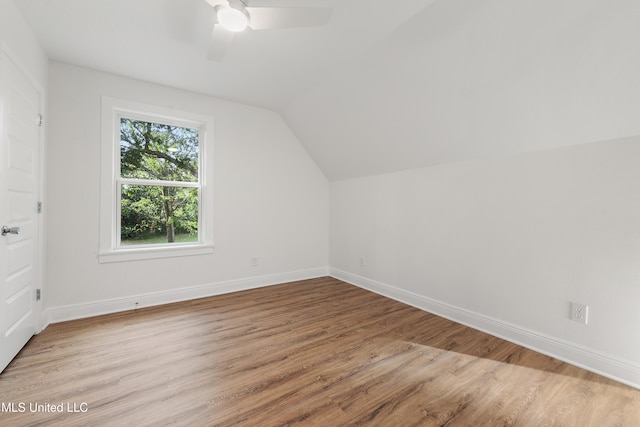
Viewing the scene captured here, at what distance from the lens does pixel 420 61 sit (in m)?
2.22

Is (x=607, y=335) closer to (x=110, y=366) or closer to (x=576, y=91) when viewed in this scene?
(x=576, y=91)

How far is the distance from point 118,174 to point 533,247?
13.1 feet

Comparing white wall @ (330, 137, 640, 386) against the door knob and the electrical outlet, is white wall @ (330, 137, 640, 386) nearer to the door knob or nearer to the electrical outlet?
the electrical outlet

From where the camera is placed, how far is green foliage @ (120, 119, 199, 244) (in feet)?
10.0

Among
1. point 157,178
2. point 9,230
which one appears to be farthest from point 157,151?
point 9,230

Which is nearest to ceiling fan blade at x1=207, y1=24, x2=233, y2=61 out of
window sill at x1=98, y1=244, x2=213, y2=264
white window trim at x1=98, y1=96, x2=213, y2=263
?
white window trim at x1=98, y1=96, x2=213, y2=263

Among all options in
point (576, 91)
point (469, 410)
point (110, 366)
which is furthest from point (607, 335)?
point (110, 366)

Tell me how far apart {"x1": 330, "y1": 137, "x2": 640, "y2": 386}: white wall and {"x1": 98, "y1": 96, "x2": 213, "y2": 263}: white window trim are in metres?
2.33

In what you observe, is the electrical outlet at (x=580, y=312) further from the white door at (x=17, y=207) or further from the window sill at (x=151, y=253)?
the white door at (x=17, y=207)

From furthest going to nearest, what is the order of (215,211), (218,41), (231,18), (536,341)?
1. (215,211)
2. (536,341)
3. (218,41)
4. (231,18)

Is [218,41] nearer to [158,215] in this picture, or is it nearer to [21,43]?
[21,43]

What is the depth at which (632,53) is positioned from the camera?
1.51 meters

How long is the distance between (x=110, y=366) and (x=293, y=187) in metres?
2.85

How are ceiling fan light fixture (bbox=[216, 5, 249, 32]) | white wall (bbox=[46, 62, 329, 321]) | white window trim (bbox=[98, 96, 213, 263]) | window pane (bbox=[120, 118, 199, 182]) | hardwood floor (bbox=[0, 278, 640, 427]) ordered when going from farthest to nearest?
window pane (bbox=[120, 118, 199, 182]) < white window trim (bbox=[98, 96, 213, 263]) < white wall (bbox=[46, 62, 329, 321]) < ceiling fan light fixture (bbox=[216, 5, 249, 32]) < hardwood floor (bbox=[0, 278, 640, 427])
